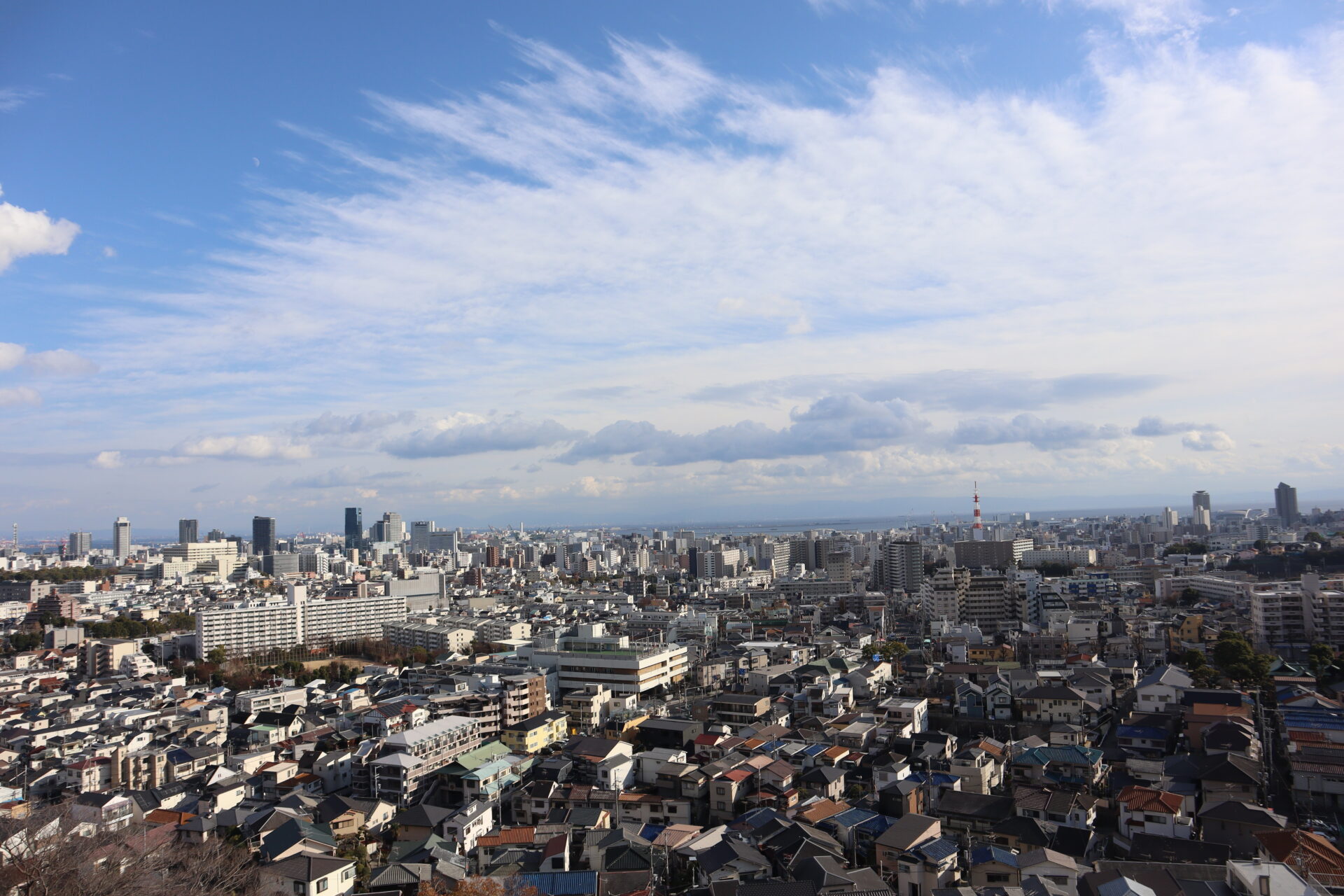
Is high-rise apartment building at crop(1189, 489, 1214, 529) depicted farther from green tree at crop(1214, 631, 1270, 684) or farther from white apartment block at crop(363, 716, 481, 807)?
white apartment block at crop(363, 716, 481, 807)

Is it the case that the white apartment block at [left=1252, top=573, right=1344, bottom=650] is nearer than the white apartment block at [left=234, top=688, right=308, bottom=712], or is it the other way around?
the white apartment block at [left=234, top=688, right=308, bottom=712]

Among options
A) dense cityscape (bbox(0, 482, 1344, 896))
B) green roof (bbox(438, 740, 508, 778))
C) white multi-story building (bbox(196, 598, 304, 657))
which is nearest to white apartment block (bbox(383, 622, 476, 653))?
dense cityscape (bbox(0, 482, 1344, 896))

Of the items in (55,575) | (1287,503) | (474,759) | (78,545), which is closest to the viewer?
(474,759)

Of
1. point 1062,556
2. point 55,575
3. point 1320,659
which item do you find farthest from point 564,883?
point 55,575

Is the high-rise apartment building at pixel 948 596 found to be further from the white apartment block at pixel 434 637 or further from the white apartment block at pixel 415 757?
the white apartment block at pixel 415 757

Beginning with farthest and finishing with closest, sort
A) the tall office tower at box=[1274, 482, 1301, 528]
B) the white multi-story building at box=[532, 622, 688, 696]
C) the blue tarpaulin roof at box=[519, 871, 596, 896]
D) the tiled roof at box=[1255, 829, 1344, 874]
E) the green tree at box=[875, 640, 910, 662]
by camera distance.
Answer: the tall office tower at box=[1274, 482, 1301, 528]
the green tree at box=[875, 640, 910, 662]
the white multi-story building at box=[532, 622, 688, 696]
the blue tarpaulin roof at box=[519, 871, 596, 896]
the tiled roof at box=[1255, 829, 1344, 874]

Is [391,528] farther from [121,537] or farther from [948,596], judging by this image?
[948,596]

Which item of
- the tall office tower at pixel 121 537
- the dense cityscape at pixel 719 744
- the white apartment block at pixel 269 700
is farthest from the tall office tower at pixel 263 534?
the white apartment block at pixel 269 700
